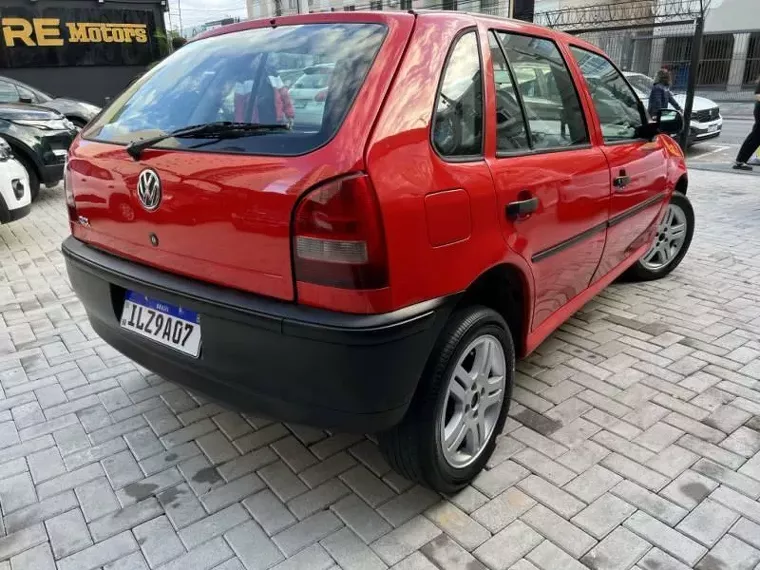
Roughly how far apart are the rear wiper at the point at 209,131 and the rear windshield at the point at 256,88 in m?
0.02

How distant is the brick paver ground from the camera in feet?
6.84

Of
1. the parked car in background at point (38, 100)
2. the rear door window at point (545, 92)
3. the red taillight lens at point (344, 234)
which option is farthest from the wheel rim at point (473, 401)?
the parked car in background at point (38, 100)

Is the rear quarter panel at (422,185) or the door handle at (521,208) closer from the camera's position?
the rear quarter panel at (422,185)

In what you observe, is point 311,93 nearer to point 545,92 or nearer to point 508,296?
point 508,296

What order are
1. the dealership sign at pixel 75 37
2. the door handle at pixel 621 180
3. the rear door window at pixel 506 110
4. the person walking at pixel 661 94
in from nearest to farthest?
1. the rear door window at pixel 506 110
2. the door handle at pixel 621 180
3. the person walking at pixel 661 94
4. the dealership sign at pixel 75 37

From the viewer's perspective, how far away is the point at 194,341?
2.13 meters

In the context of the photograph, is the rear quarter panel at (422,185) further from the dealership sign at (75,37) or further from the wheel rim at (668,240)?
the dealership sign at (75,37)

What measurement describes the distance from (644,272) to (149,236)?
148 inches

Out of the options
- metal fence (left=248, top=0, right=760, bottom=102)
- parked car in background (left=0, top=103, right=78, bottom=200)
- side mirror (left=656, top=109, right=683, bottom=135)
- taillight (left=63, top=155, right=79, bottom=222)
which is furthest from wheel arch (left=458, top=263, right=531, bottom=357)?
metal fence (left=248, top=0, right=760, bottom=102)

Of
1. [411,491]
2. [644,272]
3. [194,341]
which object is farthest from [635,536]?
[644,272]

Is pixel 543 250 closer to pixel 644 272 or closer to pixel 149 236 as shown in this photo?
pixel 149 236

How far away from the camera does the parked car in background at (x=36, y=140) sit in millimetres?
6977

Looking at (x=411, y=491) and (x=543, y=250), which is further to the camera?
(x=543, y=250)

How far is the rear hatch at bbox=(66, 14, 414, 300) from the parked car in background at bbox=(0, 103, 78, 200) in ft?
17.2
